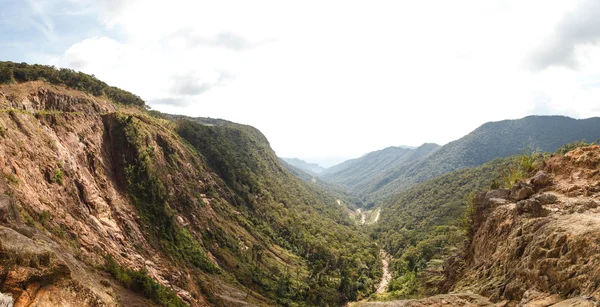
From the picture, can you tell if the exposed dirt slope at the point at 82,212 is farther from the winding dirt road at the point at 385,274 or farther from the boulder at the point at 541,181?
the winding dirt road at the point at 385,274

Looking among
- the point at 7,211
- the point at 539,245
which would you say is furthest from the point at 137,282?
the point at 539,245

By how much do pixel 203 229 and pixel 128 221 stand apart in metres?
23.8

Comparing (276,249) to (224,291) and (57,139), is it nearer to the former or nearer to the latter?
(224,291)

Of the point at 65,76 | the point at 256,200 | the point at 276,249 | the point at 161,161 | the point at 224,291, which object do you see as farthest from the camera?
the point at 256,200

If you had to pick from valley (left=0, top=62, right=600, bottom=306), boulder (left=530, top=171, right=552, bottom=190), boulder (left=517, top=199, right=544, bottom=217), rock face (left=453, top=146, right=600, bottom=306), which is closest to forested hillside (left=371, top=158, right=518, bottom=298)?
valley (left=0, top=62, right=600, bottom=306)

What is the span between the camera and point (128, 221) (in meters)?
53.3

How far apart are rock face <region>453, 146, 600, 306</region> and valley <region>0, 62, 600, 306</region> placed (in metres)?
0.08

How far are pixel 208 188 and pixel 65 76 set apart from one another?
148 ft

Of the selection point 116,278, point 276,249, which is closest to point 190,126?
point 276,249

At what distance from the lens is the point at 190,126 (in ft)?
403

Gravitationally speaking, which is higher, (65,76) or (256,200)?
(65,76)

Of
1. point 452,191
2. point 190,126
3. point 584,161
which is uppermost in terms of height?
point 190,126

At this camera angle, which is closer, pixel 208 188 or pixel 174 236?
pixel 174 236

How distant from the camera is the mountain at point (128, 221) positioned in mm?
21625
